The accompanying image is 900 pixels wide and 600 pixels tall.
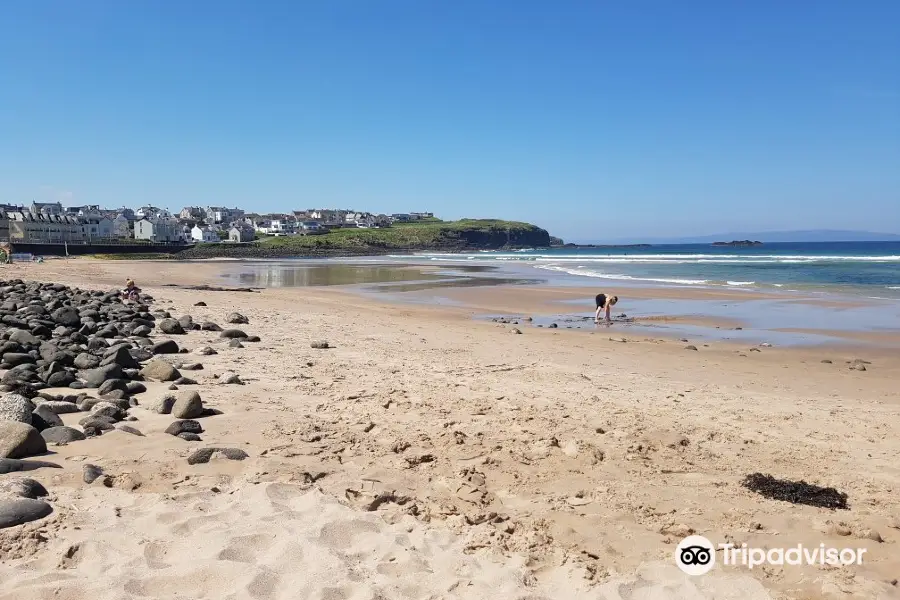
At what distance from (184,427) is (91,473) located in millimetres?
1233

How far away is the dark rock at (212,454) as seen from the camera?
4871mm

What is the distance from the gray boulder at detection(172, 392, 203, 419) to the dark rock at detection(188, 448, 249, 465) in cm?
126

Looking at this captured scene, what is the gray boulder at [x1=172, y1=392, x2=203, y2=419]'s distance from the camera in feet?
20.0

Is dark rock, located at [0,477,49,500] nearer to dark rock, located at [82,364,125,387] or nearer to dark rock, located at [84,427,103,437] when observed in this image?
dark rock, located at [84,427,103,437]

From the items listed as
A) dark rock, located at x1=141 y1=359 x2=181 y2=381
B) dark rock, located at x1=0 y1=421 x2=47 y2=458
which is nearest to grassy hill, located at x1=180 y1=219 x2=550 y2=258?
dark rock, located at x1=141 y1=359 x2=181 y2=381

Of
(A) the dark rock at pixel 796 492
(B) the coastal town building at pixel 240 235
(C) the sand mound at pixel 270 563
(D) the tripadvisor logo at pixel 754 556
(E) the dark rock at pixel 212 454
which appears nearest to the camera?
(C) the sand mound at pixel 270 563

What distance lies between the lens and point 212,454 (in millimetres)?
4965

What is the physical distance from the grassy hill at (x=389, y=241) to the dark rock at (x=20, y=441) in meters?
83.8

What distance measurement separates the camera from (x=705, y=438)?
6.27 metres

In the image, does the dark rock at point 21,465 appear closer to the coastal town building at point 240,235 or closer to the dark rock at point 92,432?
the dark rock at point 92,432

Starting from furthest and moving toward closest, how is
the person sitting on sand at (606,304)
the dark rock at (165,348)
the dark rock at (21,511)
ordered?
the person sitting on sand at (606,304), the dark rock at (165,348), the dark rock at (21,511)

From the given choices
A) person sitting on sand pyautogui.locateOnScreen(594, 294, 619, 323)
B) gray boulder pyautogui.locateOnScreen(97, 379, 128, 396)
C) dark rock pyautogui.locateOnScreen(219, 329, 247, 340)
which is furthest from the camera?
person sitting on sand pyautogui.locateOnScreen(594, 294, 619, 323)

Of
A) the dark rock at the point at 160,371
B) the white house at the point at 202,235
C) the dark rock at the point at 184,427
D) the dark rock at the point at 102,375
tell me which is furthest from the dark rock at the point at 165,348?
the white house at the point at 202,235

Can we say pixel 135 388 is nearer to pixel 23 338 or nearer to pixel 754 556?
pixel 23 338
